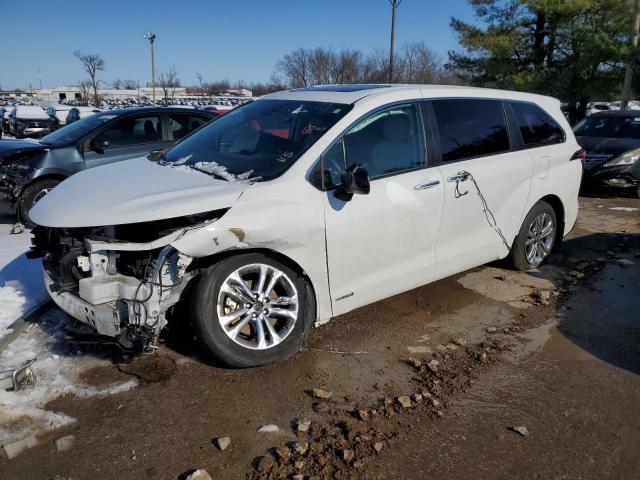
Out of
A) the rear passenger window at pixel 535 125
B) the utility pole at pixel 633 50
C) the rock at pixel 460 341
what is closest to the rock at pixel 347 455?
the rock at pixel 460 341

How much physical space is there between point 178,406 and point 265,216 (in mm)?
1254

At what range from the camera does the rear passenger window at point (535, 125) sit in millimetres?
4938

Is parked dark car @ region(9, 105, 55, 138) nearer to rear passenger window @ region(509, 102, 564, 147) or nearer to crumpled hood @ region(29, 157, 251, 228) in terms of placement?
crumpled hood @ region(29, 157, 251, 228)

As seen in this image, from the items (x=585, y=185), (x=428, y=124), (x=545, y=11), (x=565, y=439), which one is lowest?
(x=565, y=439)

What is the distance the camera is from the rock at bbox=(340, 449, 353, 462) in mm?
2598

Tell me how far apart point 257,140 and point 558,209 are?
11.0 ft

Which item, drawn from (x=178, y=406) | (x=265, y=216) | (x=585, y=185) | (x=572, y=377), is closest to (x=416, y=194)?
(x=265, y=216)

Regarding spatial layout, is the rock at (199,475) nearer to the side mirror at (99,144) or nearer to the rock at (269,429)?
the rock at (269,429)

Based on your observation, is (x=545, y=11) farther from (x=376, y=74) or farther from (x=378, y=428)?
(x=376, y=74)

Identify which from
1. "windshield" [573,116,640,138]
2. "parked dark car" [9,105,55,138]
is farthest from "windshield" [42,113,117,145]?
"parked dark car" [9,105,55,138]

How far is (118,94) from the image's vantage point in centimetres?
8438

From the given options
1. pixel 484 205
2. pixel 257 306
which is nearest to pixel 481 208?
pixel 484 205

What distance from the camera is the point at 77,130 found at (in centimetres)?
777

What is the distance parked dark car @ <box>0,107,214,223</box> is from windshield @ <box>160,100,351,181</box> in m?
3.48
